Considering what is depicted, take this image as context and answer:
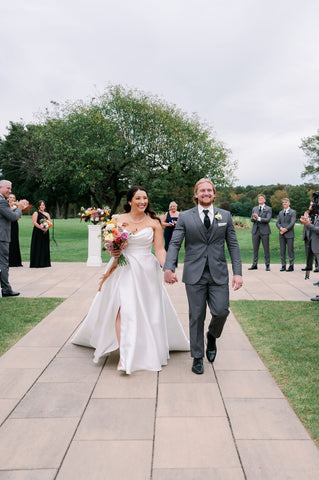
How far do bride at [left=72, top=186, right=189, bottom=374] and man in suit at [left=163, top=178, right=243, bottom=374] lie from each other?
16.9 inches

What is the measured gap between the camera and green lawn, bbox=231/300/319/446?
3.80 metres

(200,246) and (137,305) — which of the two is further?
(137,305)

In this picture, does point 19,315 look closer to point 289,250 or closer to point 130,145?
point 289,250

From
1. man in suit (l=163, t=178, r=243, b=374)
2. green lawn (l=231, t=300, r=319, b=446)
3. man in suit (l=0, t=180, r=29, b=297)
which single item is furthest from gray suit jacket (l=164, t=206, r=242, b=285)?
man in suit (l=0, t=180, r=29, b=297)

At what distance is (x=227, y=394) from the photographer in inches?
154

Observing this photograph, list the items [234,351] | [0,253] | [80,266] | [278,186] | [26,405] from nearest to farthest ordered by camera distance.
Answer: [26,405] < [234,351] < [0,253] < [80,266] < [278,186]

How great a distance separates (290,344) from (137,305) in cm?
222

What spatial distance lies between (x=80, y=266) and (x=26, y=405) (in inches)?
395

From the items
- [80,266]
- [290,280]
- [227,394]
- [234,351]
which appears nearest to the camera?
[227,394]

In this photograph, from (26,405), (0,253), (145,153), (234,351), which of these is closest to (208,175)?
(145,153)

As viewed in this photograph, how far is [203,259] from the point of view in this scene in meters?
4.35

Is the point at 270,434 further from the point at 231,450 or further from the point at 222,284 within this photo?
the point at 222,284

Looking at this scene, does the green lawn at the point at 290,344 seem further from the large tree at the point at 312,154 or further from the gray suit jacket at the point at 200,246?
the large tree at the point at 312,154

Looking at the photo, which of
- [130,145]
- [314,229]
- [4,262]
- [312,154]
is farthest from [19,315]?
[312,154]
